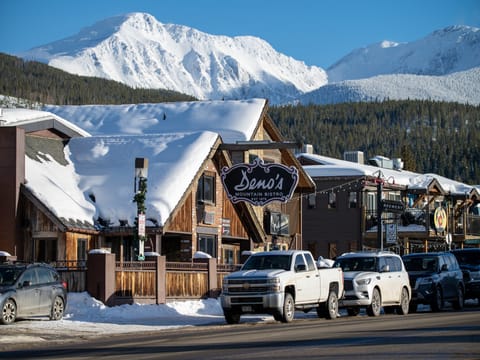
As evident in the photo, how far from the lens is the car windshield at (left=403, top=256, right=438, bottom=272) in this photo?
116 ft

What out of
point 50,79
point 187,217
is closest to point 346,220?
point 187,217

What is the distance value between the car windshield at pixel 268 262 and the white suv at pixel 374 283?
3085mm

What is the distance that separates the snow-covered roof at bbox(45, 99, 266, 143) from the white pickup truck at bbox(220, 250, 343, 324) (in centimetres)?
1988

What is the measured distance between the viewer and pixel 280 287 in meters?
28.5

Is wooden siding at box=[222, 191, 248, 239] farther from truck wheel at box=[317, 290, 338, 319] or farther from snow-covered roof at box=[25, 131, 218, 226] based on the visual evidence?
truck wheel at box=[317, 290, 338, 319]

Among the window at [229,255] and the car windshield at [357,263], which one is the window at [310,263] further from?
the window at [229,255]

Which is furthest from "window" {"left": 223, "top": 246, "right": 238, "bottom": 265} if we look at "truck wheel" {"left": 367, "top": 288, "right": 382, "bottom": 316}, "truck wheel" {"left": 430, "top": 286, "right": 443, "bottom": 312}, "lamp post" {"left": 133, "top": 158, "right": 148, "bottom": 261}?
"truck wheel" {"left": 367, "top": 288, "right": 382, "bottom": 316}

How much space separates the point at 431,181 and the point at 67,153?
33.0 m

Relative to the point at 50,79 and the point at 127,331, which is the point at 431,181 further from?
the point at 50,79

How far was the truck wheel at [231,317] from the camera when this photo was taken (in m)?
29.3

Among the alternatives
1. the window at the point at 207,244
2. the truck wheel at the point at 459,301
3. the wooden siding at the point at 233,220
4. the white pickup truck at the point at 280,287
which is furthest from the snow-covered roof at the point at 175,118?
the white pickup truck at the point at 280,287

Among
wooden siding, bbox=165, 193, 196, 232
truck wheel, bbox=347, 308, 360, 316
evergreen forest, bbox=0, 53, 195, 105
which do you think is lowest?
truck wheel, bbox=347, 308, 360, 316

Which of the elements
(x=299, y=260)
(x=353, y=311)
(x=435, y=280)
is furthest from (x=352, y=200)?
(x=299, y=260)

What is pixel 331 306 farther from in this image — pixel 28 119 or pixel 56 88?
pixel 56 88
